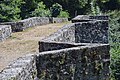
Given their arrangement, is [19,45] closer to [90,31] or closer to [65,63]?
[90,31]

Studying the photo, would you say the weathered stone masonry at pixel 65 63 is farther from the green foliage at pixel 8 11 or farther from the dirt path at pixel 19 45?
the green foliage at pixel 8 11

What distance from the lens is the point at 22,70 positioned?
711 cm

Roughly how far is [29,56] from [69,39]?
4.74m

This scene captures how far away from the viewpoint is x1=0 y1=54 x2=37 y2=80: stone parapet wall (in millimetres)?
6759

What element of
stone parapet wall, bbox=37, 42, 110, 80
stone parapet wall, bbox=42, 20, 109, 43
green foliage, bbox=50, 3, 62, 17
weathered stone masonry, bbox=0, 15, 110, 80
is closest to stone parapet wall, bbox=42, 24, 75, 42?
stone parapet wall, bbox=42, 20, 109, 43

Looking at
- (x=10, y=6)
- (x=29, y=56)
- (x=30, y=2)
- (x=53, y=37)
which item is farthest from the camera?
(x=30, y=2)

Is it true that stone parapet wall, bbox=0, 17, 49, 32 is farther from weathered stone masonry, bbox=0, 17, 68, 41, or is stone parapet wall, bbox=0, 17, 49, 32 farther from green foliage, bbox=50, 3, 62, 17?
green foliage, bbox=50, 3, 62, 17

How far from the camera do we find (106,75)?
8.68m

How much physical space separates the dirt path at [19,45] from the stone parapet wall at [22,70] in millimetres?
2837

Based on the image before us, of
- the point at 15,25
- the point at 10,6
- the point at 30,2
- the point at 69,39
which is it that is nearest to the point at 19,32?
the point at 15,25

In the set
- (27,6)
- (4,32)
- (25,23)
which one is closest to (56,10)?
(27,6)

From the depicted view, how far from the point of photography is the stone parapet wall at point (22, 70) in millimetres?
6759

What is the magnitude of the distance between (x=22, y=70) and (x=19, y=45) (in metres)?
6.51

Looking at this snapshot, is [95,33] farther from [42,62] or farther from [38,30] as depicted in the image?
[42,62]
